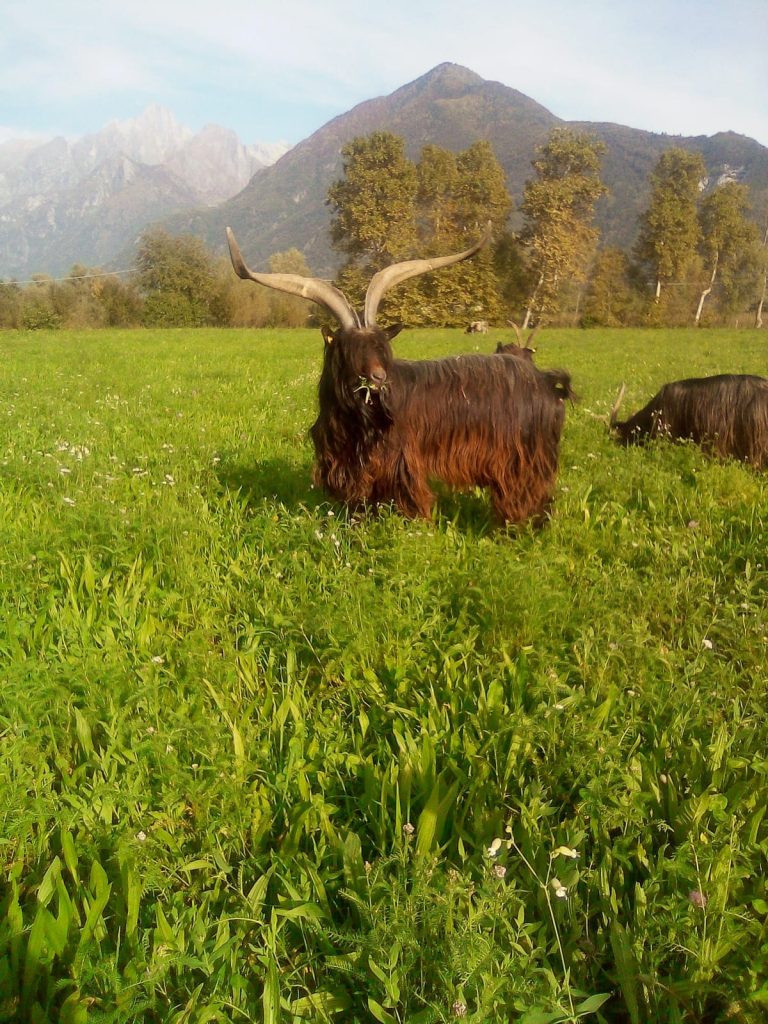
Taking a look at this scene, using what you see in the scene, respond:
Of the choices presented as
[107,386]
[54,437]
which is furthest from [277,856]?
[107,386]

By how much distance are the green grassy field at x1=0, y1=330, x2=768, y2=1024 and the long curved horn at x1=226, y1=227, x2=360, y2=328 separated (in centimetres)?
143

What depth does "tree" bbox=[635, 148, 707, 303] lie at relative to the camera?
152ft

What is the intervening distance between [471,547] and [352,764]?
203 centimetres

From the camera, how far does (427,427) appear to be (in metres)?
4.28

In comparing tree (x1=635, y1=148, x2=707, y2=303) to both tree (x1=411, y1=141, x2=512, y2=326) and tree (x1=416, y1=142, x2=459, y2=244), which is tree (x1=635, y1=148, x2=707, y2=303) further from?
tree (x1=416, y1=142, x2=459, y2=244)

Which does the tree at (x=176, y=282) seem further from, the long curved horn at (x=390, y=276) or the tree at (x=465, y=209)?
the long curved horn at (x=390, y=276)

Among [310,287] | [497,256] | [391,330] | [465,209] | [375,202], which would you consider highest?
[465,209]

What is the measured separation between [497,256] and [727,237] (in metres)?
19.8

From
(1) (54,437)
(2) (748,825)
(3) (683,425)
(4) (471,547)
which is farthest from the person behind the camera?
(1) (54,437)

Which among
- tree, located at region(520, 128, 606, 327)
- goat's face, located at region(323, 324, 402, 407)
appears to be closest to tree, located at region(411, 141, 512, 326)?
tree, located at region(520, 128, 606, 327)

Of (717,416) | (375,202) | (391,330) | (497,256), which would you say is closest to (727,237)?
(497,256)

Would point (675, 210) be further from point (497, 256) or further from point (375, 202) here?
point (375, 202)

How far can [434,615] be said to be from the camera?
3049 mm

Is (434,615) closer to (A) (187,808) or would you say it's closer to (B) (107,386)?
(A) (187,808)
